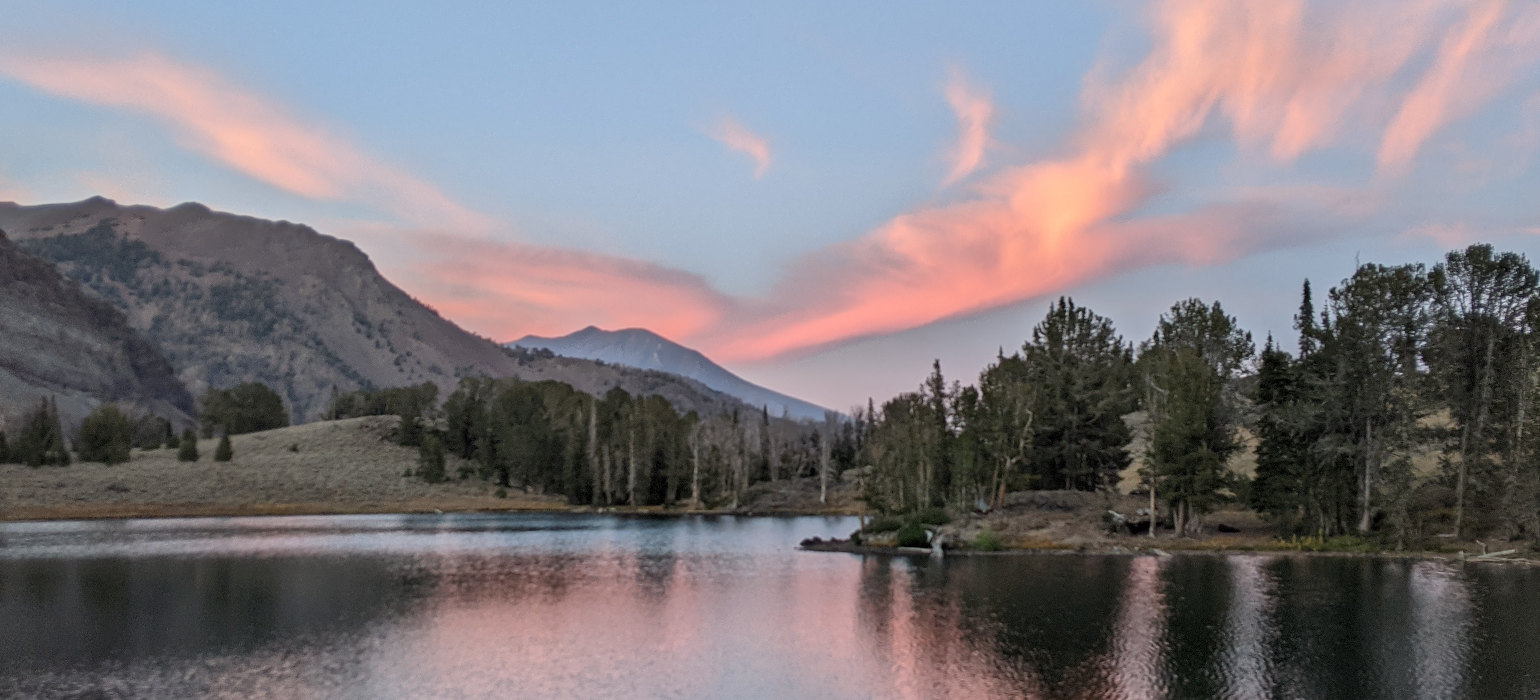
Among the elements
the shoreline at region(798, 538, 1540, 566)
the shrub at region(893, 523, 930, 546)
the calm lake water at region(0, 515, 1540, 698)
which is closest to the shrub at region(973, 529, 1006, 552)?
the shoreline at region(798, 538, 1540, 566)

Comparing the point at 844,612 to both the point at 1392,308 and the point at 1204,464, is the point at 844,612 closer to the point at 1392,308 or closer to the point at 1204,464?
the point at 1204,464

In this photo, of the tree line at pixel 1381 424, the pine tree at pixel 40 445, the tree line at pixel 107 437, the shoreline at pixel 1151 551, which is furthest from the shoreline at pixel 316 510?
the shoreline at pixel 1151 551

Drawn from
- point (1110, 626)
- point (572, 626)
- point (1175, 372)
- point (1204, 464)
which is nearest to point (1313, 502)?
point (1204, 464)

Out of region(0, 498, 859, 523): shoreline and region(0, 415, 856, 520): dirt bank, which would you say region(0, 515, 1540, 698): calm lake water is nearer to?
region(0, 498, 859, 523): shoreline

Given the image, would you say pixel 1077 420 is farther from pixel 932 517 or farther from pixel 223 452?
pixel 223 452

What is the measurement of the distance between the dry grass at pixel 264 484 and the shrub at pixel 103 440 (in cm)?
243

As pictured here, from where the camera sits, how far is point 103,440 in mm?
132250

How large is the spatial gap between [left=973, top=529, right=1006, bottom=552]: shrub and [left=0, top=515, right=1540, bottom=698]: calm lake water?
157 inches

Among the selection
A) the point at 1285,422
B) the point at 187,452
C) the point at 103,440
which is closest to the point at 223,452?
the point at 187,452

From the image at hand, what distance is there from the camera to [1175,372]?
261 feet

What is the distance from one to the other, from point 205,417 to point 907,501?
140 metres

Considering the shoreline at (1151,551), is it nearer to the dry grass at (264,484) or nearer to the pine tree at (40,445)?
the dry grass at (264,484)

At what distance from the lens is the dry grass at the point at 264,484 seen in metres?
113

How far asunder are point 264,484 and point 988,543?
10445 cm
